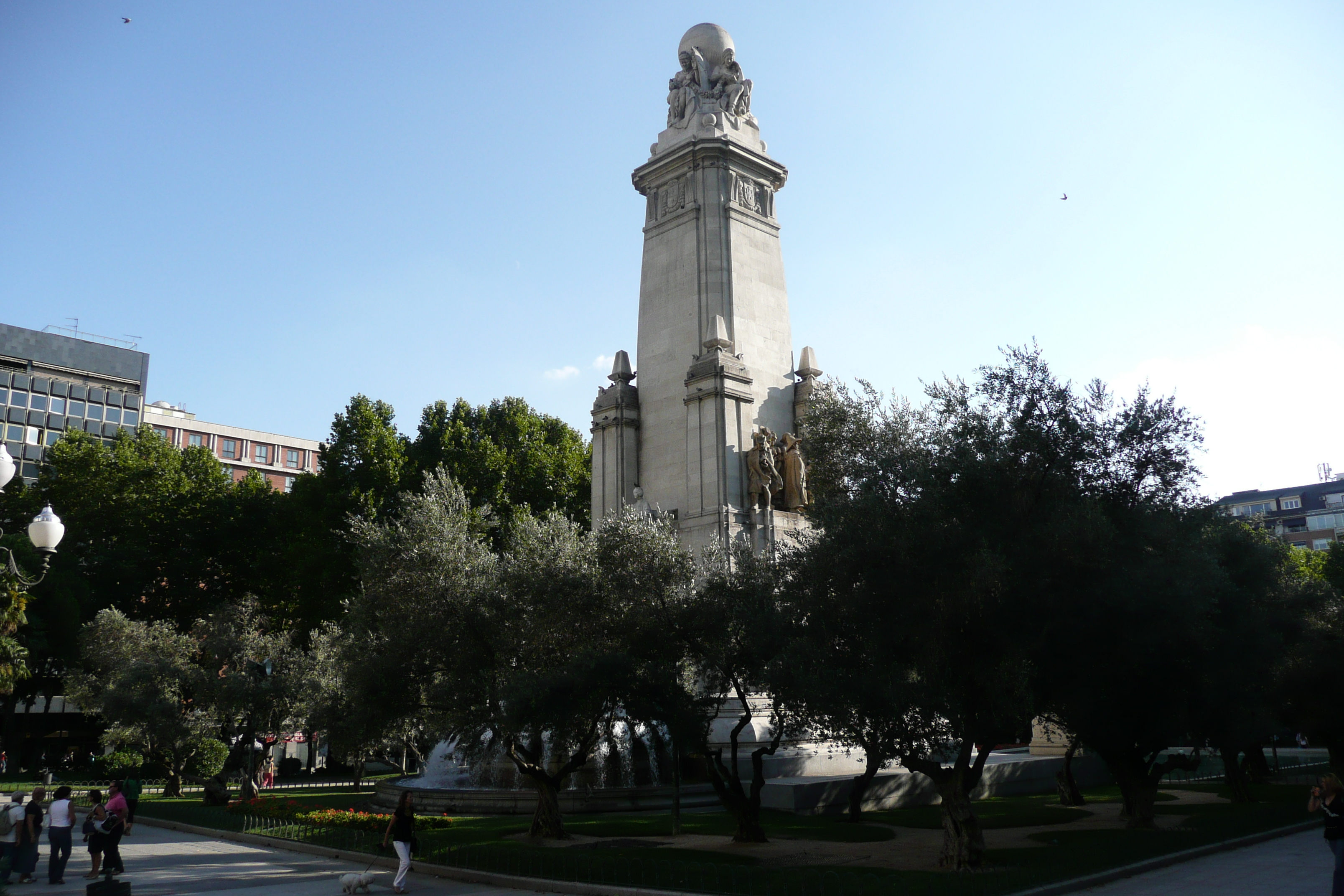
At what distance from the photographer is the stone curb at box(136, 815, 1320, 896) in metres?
15.2

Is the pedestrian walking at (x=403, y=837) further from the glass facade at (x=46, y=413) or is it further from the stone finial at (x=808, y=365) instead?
the glass facade at (x=46, y=413)

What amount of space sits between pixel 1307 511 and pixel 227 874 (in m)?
116

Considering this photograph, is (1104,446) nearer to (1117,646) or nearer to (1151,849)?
(1117,646)

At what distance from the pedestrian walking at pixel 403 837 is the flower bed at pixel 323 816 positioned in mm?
3524

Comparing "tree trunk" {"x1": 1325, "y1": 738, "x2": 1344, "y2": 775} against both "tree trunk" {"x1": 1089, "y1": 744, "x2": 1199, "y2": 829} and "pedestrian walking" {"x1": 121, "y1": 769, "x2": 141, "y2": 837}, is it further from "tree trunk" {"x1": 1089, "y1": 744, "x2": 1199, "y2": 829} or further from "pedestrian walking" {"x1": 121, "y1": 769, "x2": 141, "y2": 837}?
"pedestrian walking" {"x1": 121, "y1": 769, "x2": 141, "y2": 837}

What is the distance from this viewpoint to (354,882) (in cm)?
1573

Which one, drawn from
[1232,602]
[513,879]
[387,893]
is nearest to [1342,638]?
[1232,602]

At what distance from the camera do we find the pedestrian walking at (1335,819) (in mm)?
13227

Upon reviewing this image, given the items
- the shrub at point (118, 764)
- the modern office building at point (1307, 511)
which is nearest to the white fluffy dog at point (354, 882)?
the shrub at point (118, 764)

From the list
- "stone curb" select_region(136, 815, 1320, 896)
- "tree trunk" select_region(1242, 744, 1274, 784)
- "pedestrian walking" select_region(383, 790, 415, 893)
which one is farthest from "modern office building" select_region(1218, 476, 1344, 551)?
"pedestrian walking" select_region(383, 790, 415, 893)

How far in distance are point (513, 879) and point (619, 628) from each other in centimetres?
499

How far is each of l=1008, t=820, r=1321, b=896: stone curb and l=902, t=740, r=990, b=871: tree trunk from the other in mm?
1679

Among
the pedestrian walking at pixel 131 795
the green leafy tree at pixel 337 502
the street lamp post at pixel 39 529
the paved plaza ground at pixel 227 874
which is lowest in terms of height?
the paved plaza ground at pixel 227 874

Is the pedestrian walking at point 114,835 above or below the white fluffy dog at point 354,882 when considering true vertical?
above
